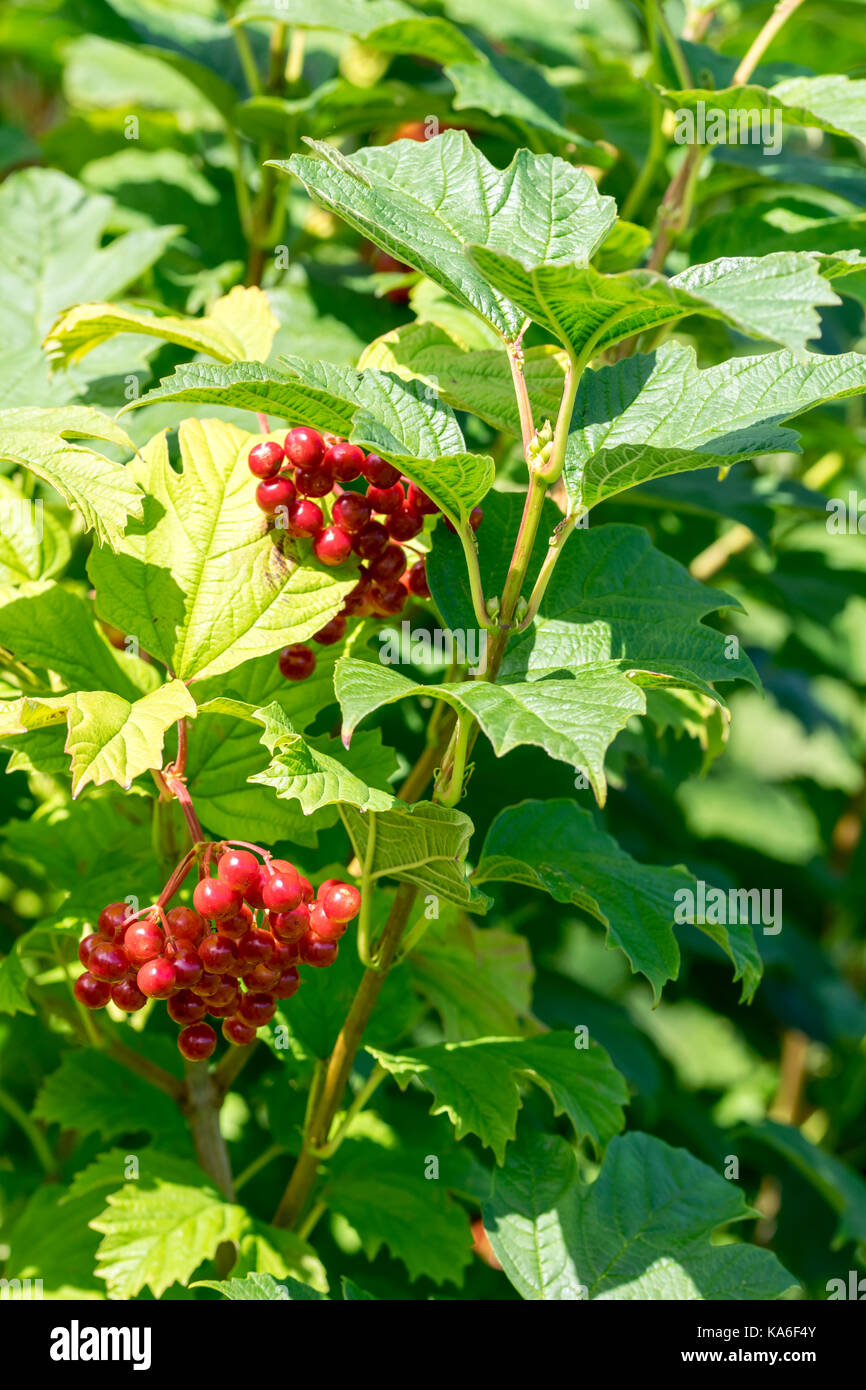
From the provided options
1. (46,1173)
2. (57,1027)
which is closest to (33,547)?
(57,1027)

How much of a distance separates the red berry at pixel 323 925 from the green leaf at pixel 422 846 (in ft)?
0.18

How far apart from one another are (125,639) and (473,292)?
49cm

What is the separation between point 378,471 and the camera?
1014 mm

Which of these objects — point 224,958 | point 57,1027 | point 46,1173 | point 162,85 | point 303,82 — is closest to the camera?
point 224,958

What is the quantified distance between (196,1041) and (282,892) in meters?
0.18

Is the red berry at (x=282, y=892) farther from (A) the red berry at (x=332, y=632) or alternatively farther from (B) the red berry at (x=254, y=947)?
(A) the red berry at (x=332, y=632)

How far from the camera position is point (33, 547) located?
3.72ft

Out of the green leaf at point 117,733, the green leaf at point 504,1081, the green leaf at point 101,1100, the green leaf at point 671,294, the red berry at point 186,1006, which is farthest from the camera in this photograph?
→ the green leaf at point 101,1100

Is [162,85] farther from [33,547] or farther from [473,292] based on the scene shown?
[473,292]

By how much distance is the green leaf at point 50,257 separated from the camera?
4.66 feet

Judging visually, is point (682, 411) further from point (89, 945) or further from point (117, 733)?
point (89, 945)

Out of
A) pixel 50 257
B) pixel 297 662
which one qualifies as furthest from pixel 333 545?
pixel 50 257

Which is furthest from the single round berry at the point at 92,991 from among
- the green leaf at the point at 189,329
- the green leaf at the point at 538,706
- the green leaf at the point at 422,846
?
the green leaf at the point at 189,329

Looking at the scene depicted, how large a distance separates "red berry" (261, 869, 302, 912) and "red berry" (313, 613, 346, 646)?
242 mm
